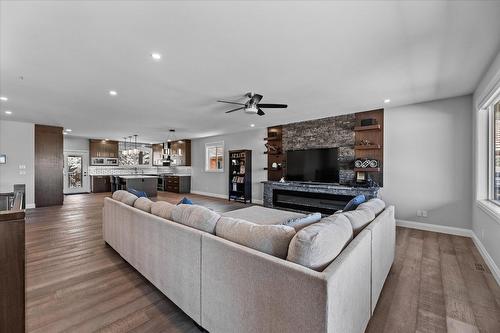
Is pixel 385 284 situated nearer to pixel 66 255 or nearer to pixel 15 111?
pixel 66 255

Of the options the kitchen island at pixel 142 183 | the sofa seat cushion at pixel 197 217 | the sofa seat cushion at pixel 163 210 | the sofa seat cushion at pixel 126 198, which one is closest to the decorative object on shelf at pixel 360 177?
the sofa seat cushion at pixel 197 217

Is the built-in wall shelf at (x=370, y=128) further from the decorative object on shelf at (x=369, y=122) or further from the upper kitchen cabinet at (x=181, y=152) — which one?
the upper kitchen cabinet at (x=181, y=152)

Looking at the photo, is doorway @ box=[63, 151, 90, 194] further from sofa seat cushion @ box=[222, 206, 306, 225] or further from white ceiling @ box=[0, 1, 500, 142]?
sofa seat cushion @ box=[222, 206, 306, 225]

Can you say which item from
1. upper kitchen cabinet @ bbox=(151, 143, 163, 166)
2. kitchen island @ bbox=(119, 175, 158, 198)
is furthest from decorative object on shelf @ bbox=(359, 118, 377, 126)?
upper kitchen cabinet @ bbox=(151, 143, 163, 166)

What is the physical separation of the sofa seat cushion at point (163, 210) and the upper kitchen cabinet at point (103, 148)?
10.1 meters

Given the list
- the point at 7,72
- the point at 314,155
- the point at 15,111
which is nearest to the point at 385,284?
the point at 314,155

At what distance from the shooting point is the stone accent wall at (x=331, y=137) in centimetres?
545

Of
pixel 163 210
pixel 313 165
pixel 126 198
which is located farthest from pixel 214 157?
pixel 163 210

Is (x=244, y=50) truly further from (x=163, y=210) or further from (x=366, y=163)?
(x=366, y=163)

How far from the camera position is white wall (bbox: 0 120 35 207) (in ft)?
20.3

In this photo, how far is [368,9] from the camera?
1.88 meters

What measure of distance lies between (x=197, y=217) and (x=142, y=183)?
8.06m

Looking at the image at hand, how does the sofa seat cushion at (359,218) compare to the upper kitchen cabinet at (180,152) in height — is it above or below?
below

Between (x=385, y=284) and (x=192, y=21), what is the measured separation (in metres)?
3.34
